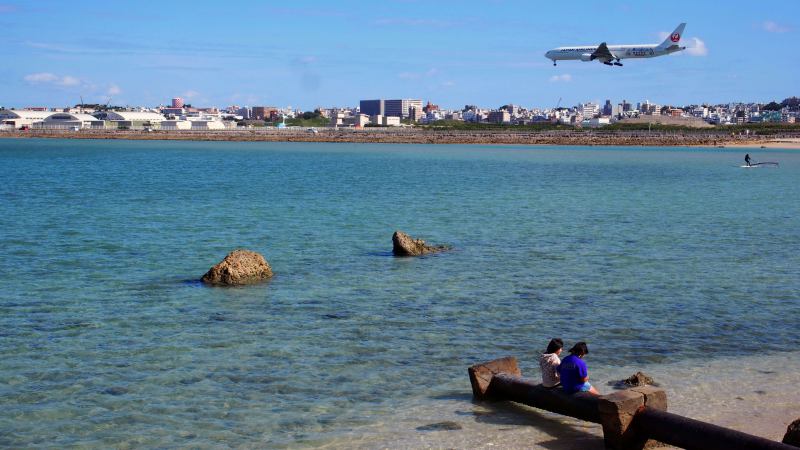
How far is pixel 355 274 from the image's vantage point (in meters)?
20.1

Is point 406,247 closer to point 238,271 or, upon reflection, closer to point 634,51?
point 238,271

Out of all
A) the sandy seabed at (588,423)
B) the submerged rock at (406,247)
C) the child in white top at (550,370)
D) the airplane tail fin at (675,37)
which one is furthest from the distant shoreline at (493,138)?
the child in white top at (550,370)

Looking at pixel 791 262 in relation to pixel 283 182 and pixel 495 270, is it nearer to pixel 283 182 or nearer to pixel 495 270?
pixel 495 270

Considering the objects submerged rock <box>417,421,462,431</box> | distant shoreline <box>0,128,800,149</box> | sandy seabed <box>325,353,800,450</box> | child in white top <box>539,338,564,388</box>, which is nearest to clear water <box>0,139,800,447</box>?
sandy seabed <box>325,353,800,450</box>

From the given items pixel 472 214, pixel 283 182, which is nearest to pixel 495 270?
pixel 472 214

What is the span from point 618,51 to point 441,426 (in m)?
117

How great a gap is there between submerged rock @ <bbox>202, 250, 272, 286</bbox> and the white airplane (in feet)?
324

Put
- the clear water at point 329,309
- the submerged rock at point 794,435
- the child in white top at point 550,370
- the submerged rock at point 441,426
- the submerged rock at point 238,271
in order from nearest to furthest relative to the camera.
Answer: the submerged rock at point 794,435
the submerged rock at point 441,426
the child in white top at point 550,370
the clear water at point 329,309
the submerged rock at point 238,271

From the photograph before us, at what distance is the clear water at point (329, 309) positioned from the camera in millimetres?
10828

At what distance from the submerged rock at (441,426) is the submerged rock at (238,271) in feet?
29.2

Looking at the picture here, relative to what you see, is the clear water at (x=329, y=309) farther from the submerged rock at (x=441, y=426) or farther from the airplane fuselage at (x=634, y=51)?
the airplane fuselage at (x=634, y=51)

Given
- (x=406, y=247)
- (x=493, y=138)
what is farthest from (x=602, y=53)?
(x=406, y=247)

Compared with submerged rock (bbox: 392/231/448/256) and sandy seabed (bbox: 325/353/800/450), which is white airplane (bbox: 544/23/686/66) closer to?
submerged rock (bbox: 392/231/448/256)

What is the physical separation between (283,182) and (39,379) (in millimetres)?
45434
